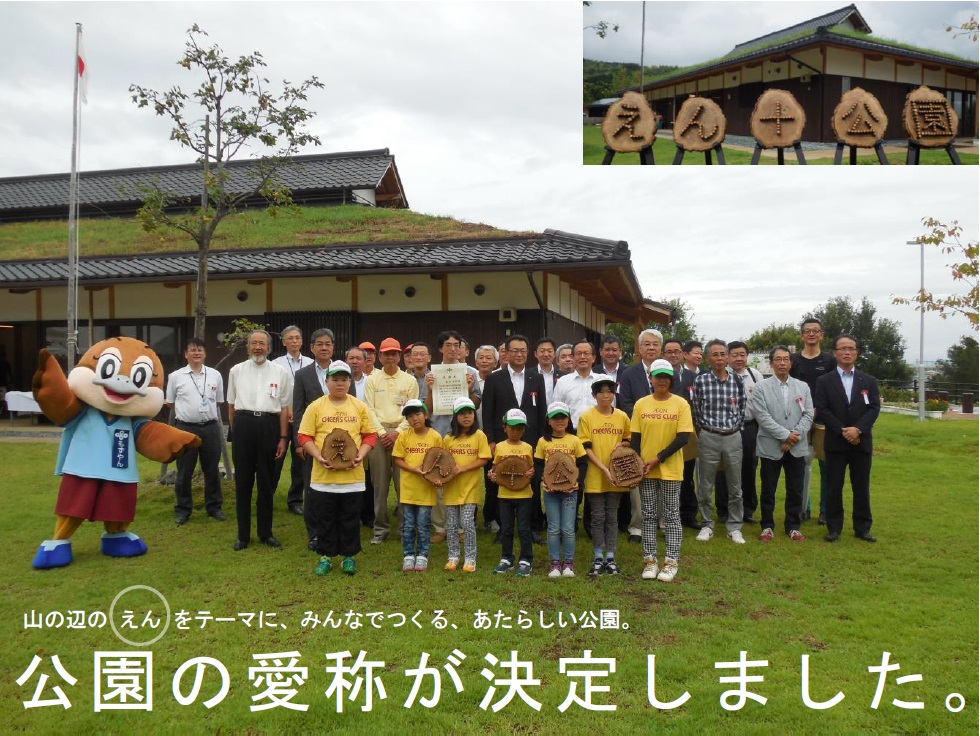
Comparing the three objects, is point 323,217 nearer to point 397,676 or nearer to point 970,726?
point 397,676

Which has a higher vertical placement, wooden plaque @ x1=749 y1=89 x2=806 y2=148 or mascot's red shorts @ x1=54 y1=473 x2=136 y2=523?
wooden plaque @ x1=749 y1=89 x2=806 y2=148

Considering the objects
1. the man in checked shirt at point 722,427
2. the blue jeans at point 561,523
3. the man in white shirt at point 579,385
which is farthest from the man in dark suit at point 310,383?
the man in checked shirt at point 722,427

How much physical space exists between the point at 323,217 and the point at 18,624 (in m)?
14.2

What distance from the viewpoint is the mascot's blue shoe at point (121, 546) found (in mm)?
6086

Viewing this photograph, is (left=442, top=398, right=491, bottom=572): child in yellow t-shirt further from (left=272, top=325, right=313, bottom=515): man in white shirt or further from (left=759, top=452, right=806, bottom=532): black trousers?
(left=759, top=452, right=806, bottom=532): black trousers

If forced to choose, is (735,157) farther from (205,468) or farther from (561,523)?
(205,468)

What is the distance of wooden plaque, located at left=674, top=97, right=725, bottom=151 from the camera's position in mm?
7773

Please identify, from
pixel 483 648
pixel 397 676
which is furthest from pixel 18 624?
pixel 483 648

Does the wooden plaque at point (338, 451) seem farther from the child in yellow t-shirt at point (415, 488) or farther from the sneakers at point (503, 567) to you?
the sneakers at point (503, 567)

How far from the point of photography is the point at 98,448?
5840 mm

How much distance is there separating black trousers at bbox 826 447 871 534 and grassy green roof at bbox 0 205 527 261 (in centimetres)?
878

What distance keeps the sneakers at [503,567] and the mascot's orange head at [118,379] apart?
10.1 feet

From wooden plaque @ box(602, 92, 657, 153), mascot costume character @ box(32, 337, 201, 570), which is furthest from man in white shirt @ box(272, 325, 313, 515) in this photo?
wooden plaque @ box(602, 92, 657, 153)

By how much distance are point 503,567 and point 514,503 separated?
47cm
